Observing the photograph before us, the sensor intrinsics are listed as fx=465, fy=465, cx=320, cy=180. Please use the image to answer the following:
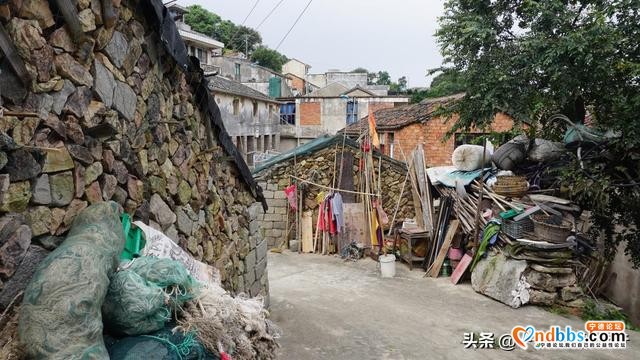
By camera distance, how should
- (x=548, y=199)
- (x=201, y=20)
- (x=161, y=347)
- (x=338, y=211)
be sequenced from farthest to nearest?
(x=201, y=20) < (x=338, y=211) < (x=548, y=199) < (x=161, y=347)

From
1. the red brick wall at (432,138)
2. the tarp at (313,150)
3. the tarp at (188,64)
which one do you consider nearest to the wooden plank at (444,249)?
the tarp at (313,150)

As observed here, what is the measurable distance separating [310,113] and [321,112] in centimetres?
86

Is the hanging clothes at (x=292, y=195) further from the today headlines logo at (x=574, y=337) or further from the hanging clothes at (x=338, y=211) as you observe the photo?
the today headlines logo at (x=574, y=337)

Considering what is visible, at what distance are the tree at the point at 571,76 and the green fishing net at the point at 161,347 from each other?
27.1 feet

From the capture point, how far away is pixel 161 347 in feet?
7.14

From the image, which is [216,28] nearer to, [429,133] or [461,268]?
[429,133]

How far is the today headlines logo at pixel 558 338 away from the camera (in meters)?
7.18

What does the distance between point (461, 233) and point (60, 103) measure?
1002 centimetres

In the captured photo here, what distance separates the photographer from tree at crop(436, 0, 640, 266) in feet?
27.5

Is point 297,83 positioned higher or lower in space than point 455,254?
higher

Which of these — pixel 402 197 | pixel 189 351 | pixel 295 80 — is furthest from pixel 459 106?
pixel 295 80

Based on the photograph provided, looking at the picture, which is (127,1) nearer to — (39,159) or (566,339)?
(39,159)

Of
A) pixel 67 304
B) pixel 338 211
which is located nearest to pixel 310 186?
pixel 338 211

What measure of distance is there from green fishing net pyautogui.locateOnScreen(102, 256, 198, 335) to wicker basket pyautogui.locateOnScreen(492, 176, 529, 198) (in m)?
8.98
